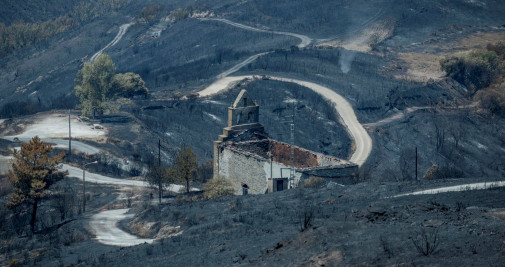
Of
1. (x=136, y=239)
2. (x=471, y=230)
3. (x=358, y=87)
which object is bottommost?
(x=136, y=239)

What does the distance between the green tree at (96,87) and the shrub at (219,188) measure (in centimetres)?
3989

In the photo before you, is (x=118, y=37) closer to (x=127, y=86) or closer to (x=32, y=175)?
(x=127, y=86)

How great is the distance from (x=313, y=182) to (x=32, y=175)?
56.5 feet

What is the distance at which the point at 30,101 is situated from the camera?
98750 mm

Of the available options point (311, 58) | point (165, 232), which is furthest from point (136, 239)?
point (311, 58)

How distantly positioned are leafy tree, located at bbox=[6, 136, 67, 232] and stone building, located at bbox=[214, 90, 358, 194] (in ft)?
36.3

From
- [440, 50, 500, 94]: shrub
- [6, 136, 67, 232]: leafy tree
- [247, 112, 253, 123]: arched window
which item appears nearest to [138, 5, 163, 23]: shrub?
[440, 50, 500, 94]: shrub

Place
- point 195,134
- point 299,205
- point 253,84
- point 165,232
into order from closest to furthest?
1. point 299,205
2. point 165,232
3. point 195,134
4. point 253,84

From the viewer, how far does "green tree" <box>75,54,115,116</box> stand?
82.1m

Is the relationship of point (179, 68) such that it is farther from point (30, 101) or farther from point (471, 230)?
point (471, 230)

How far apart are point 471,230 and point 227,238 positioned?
28.6 ft

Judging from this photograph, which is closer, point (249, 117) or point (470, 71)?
point (249, 117)

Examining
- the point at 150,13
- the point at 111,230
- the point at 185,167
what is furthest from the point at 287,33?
the point at 111,230

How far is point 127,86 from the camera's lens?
87812 millimetres
